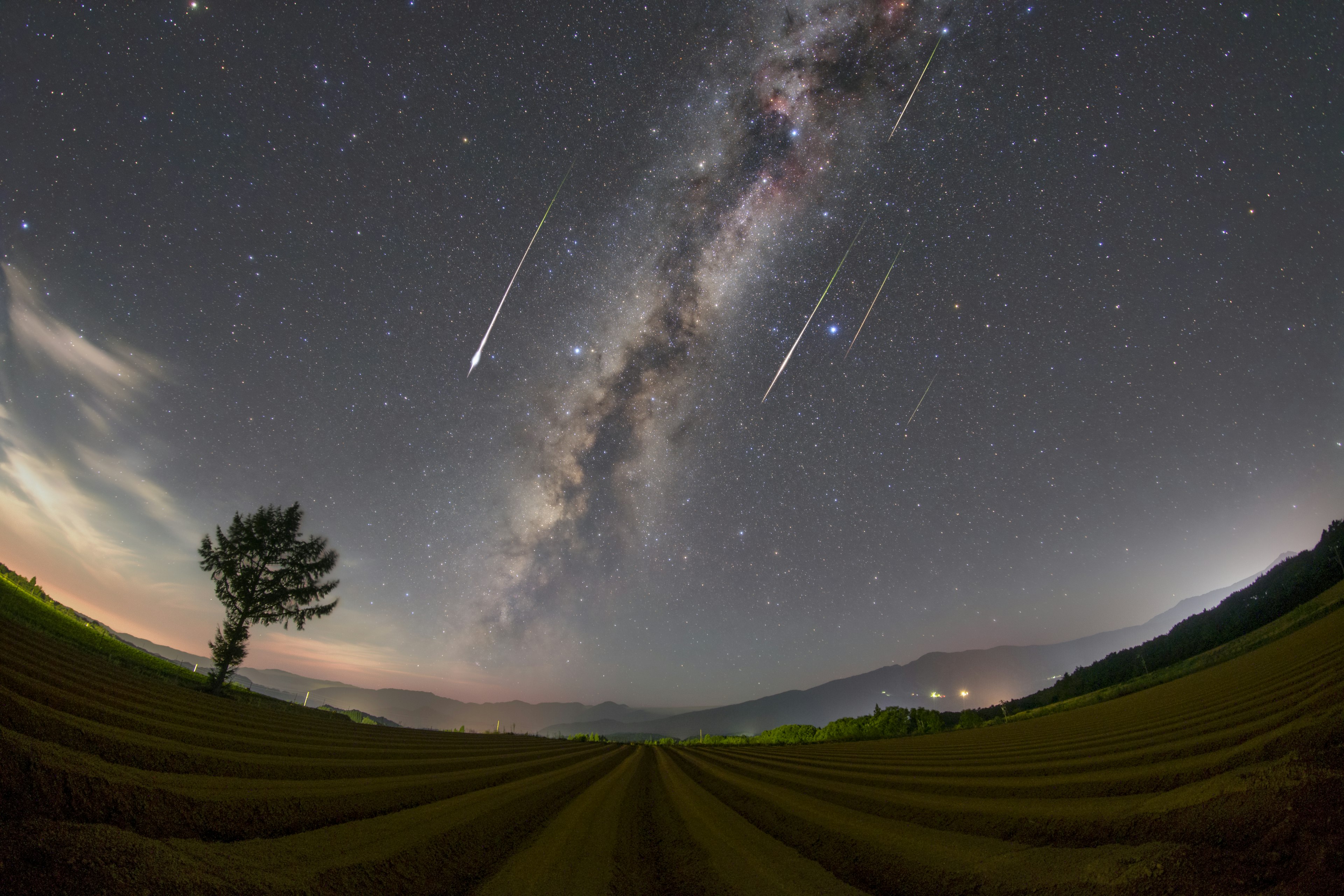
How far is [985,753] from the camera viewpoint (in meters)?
9.77

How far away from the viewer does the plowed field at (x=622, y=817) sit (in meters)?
1.88

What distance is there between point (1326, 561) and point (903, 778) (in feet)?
195

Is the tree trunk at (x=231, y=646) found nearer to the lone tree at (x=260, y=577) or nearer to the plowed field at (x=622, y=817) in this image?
the lone tree at (x=260, y=577)

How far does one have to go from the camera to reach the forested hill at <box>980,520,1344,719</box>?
1459 inches

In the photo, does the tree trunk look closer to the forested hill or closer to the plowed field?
the plowed field

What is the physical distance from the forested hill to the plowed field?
4222 centimetres

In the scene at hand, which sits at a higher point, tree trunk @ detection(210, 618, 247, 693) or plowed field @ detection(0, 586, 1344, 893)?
plowed field @ detection(0, 586, 1344, 893)

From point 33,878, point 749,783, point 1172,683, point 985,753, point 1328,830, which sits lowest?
point 1172,683

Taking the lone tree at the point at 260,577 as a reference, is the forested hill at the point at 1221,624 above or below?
below

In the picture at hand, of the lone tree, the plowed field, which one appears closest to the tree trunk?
the lone tree

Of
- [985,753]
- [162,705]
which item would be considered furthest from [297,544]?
[985,753]

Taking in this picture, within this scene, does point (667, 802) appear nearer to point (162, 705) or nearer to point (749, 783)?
point (749, 783)

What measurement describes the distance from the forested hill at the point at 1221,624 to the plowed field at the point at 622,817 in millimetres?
42222

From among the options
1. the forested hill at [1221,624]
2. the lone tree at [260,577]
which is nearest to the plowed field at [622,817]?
the lone tree at [260,577]
